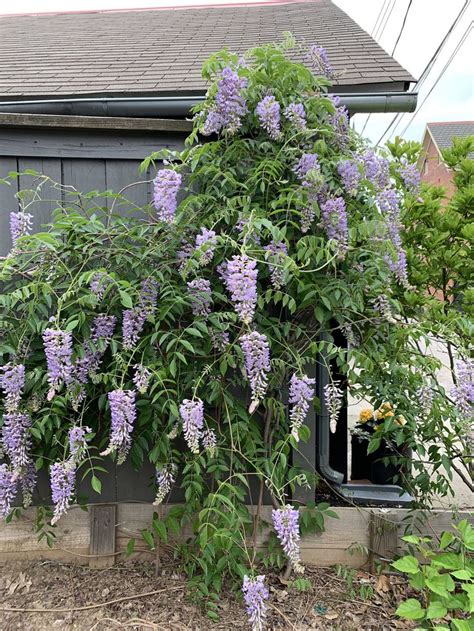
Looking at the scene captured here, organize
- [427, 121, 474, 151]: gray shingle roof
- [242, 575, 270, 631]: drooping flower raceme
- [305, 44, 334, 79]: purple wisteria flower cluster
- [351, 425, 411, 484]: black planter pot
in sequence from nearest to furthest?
[242, 575, 270, 631]: drooping flower raceme → [305, 44, 334, 79]: purple wisteria flower cluster → [351, 425, 411, 484]: black planter pot → [427, 121, 474, 151]: gray shingle roof

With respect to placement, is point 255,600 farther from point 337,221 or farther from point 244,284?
point 337,221

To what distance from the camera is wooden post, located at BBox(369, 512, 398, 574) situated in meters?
2.39

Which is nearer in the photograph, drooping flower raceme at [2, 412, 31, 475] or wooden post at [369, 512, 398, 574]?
drooping flower raceme at [2, 412, 31, 475]

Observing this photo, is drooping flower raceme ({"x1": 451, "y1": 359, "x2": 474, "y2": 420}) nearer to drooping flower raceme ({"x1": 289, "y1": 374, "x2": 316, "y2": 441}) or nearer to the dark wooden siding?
drooping flower raceme ({"x1": 289, "y1": 374, "x2": 316, "y2": 441})

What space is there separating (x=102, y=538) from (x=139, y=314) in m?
1.27

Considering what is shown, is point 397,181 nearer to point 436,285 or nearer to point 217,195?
point 436,285

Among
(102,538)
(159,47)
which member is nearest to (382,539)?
(102,538)

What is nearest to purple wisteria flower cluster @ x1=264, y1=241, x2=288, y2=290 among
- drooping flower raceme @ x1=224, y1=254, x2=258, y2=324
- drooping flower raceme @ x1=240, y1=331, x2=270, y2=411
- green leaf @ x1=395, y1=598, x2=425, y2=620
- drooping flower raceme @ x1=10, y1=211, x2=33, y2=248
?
drooping flower raceme @ x1=224, y1=254, x2=258, y2=324

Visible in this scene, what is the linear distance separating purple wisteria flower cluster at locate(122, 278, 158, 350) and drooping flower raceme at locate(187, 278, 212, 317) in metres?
0.16

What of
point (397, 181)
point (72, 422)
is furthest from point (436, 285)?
point (72, 422)

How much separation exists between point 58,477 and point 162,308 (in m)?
0.80

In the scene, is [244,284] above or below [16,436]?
above

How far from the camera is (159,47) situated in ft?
13.1

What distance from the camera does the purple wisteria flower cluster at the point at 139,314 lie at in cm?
195
